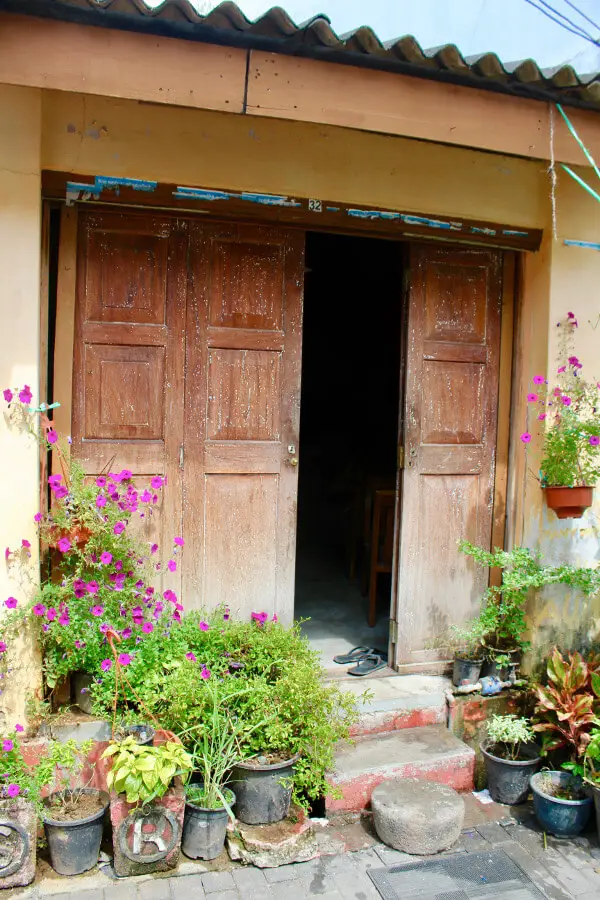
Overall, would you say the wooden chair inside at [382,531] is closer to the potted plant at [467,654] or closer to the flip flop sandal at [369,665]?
the flip flop sandal at [369,665]

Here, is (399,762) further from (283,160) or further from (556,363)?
(283,160)

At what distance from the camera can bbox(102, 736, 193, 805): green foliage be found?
322cm

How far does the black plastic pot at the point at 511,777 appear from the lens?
13.4ft

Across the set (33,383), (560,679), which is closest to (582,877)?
(560,679)

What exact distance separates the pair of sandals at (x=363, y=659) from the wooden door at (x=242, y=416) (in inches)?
25.2

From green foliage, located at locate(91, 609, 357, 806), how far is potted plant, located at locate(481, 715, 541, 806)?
2.94ft

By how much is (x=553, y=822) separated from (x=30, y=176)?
4.22m

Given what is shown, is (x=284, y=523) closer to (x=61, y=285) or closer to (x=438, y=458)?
(x=438, y=458)

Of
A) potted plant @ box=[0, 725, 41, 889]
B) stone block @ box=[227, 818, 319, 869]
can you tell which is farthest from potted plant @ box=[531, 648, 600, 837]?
potted plant @ box=[0, 725, 41, 889]

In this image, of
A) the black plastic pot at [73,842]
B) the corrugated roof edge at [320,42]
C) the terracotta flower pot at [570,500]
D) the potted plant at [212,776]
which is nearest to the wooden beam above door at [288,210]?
the corrugated roof edge at [320,42]

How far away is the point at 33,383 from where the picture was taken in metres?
3.68

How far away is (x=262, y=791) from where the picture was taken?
3547 millimetres

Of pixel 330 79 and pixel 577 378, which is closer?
pixel 330 79

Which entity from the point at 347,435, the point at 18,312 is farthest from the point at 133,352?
the point at 347,435
